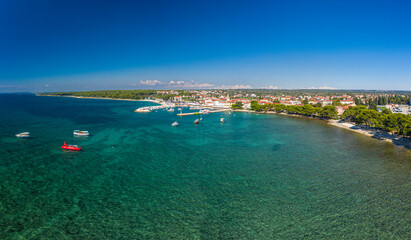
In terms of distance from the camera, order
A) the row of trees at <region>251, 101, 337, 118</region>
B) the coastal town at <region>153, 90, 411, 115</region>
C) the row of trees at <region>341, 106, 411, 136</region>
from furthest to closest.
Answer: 1. the coastal town at <region>153, 90, 411, 115</region>
2. the row of trees at <region>251, 101, 337, 118</region>
3. the row of trees at <region>341, 106, 411, 136</region>

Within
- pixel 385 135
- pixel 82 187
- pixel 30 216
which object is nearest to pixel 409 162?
pixel 385 135

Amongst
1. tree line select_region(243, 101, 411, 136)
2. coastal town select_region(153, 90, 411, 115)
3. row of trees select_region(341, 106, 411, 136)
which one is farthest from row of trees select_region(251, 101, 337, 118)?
row of trees select_region(341, 106, 411, 136)

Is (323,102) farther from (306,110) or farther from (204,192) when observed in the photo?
(204,192)

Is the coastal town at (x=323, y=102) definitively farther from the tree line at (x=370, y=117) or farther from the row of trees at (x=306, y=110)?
the tree line at (x=370, y=117)

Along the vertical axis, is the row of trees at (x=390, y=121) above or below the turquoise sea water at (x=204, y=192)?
above

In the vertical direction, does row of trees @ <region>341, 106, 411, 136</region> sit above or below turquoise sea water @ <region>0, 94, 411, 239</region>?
above

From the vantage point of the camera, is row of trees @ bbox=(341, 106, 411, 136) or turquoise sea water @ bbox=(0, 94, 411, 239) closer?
turquoise sea water @ bbox=(0, 94, 411, 239)

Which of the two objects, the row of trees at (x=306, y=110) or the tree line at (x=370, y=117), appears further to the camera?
the row of trees at (x=306, y=110)

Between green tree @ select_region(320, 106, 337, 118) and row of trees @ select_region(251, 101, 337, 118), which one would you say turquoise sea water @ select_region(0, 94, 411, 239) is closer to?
green tree @ select_region(320, 106, 337, 118)

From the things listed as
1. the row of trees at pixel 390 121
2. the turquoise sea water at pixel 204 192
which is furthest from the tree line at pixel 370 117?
the turquoise sea water at pixel 204 192
